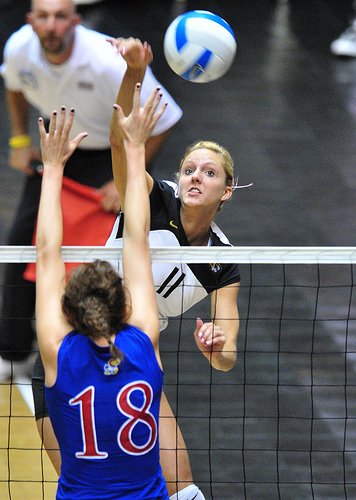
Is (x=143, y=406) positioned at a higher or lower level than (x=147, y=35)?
higher

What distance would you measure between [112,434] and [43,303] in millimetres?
473

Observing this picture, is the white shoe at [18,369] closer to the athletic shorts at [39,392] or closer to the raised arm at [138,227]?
the athletic shorts at [39,392]

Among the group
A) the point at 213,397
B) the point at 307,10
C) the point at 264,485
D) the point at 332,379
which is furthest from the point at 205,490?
the point at 307,10

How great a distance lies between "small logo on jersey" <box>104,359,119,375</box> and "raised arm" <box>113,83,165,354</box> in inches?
6.5

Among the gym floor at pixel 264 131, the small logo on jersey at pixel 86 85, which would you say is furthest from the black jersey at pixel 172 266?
the small logo on jersey at pixel 86 85

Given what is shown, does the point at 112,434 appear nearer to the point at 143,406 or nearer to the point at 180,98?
the point at 143,406

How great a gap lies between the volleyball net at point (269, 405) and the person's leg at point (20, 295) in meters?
0.25

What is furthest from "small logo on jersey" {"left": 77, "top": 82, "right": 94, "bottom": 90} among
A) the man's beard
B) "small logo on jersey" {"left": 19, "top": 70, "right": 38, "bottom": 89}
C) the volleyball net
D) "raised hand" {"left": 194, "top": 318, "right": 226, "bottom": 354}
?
"raised hand" {"left": 194, "top": 318, "right": 226, "bottom": 354}

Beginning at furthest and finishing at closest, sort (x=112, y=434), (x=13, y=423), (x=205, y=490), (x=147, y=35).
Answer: (x=147, y=35)
(x=13, y=423)
(x=205, y=490)
(x=112, y=434)

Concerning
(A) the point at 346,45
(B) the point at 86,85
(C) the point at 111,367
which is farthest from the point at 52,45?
(A) the point at 346,45

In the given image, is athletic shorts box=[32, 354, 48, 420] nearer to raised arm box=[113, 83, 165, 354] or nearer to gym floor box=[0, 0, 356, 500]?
raised arm box=[113, 83, 165, 354]

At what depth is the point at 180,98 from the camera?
9.46 m

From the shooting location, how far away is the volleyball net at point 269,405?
5.17 meters

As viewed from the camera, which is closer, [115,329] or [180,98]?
[115,329]
